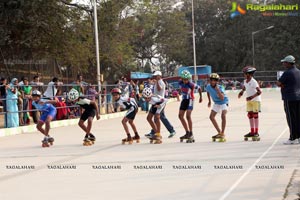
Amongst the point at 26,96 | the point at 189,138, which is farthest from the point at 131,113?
the point at 26,96

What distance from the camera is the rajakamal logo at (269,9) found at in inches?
2692

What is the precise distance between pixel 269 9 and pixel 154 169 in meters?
64.4

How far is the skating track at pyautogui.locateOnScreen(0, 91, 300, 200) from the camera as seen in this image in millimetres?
7289

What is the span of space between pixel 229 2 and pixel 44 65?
51.6 metres

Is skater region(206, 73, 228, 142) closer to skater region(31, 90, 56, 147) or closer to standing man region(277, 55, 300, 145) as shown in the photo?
standing man region(277, 55, 300, 145)

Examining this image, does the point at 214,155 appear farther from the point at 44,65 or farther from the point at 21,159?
the point at 44,65

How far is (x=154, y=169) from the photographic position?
9.20 metres

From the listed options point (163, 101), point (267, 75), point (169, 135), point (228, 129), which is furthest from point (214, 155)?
point (267, 75)

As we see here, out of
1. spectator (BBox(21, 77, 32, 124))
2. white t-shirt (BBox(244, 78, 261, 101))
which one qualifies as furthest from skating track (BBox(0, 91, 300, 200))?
spectator (BBox(21, 77, 32, 124))

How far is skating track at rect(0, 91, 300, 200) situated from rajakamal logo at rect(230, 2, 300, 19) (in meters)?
56.4

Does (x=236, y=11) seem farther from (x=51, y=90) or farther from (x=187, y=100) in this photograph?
(x=187, y=100)

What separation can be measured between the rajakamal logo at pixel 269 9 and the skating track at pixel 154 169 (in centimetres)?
5640

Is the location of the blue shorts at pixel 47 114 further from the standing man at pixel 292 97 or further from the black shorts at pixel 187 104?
the standing man at pixel 292 97

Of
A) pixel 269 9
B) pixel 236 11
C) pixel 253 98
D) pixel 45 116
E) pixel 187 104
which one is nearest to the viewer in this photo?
pixel 253 98
